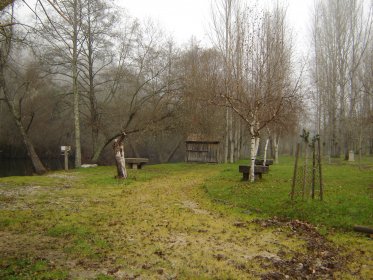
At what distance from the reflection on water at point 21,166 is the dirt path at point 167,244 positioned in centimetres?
1535

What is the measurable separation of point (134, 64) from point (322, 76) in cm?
1829

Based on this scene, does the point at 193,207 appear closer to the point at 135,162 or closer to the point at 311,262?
the point at 311,262

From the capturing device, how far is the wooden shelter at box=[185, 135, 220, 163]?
2656cm

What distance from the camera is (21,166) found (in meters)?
26.8

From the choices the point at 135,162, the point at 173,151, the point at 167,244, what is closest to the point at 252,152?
the point at 167,244

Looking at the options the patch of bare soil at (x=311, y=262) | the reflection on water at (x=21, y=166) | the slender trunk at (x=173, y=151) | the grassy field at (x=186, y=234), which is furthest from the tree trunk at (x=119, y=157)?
the slender trunk at (x=173, y=151)

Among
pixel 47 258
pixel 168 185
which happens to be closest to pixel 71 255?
pixel 47 258

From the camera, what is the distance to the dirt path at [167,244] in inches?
200

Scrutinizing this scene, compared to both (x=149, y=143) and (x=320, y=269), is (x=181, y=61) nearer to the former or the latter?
(x=149, y=143)

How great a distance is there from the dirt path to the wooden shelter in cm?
1667

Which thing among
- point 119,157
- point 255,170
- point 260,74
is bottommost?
point 255,170

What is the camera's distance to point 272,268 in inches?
209

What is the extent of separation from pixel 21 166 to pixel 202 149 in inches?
580

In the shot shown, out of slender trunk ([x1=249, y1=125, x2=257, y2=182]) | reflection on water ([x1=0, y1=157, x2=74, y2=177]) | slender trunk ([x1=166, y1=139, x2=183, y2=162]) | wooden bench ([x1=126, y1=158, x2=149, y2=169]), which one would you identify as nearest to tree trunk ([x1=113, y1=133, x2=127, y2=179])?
wooden bench ([x1=126, y1=158, x2=149, y2=169])
